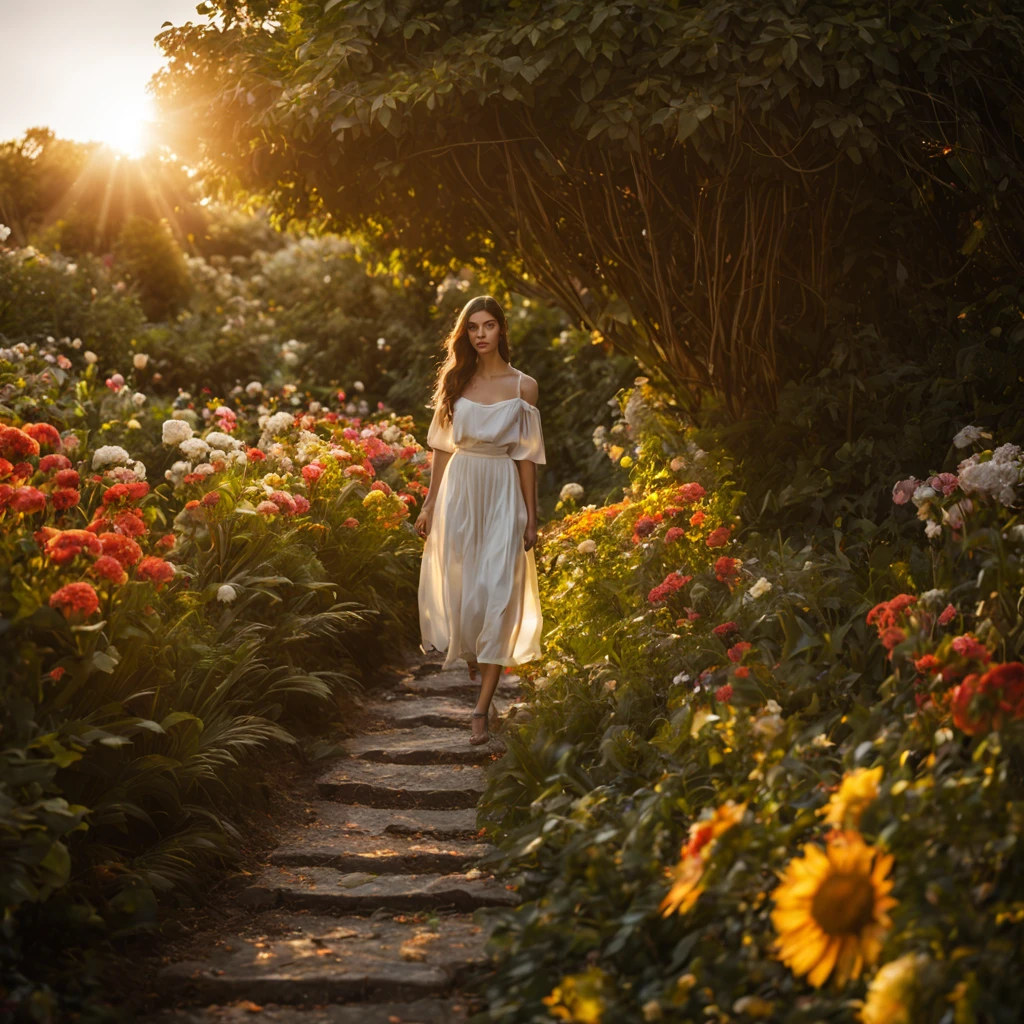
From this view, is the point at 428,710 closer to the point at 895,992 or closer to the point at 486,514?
the point at 486,514

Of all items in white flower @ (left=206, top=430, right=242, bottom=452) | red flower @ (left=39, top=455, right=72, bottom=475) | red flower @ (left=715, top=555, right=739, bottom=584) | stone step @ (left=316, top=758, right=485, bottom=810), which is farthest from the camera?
white flower @ (left=206, top=430, right=242, bottom=452)

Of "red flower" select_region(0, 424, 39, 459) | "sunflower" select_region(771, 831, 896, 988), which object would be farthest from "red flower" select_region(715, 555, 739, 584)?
"red flower" select_region(0, 424, 39, 459)

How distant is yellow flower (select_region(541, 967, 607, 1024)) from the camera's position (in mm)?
2314

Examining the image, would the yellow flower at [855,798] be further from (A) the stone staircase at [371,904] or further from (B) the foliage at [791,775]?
(A) the stone staircase at [371,904]

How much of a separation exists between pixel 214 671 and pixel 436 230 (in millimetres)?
3907

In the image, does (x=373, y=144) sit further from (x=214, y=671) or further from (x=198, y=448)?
(x=214, y=671)

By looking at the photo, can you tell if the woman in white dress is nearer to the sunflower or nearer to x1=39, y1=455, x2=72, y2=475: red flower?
x1=39, y1=455, x2=72, y2=475: red flower

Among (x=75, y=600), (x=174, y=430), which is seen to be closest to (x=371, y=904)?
(x=75, y=600)

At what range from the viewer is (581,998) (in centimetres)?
234

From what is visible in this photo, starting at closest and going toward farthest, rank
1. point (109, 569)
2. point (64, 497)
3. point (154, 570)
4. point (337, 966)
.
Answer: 1. point (337, 966)
2. point (109, 569)
3. point (154, 570)
4. point (64, 497)

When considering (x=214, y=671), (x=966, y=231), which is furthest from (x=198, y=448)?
(x=966, y=231)

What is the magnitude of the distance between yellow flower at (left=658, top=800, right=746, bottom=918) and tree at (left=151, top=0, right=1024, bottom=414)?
289cm

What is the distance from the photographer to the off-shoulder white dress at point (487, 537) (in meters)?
4.72

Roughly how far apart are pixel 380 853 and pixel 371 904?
0.35m
